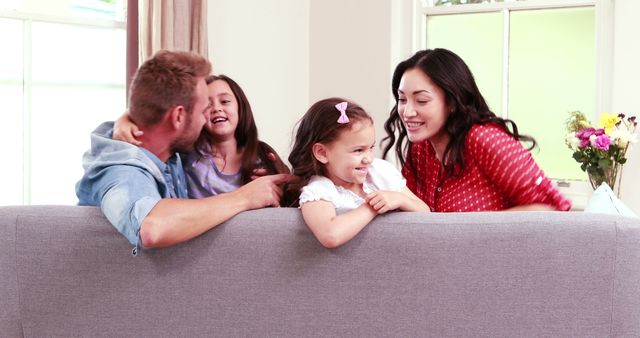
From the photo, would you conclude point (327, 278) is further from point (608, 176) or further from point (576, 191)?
point (576, 191)

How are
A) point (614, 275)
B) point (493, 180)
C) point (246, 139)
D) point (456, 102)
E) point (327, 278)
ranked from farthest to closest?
point (246, 139) < point (456, 102) < point (493, 180) < point (327, 278) < point (614, 275)

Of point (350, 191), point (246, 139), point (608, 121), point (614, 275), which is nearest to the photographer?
point (614, 275)

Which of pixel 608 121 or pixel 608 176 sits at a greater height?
pixel 608 121

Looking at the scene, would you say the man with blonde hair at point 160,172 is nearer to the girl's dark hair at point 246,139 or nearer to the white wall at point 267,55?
the girl's dark hair at point 246,139

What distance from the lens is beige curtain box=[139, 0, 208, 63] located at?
4344 millimetres

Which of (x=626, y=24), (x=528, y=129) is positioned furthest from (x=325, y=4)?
(x=626, y=24)

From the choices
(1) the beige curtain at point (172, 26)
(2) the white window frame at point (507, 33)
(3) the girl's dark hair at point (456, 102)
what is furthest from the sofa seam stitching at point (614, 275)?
(2) the white window frame at point (507, 33)

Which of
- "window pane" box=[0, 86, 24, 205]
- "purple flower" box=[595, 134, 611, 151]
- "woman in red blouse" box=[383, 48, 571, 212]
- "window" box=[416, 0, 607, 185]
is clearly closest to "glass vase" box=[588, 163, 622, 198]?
"purple flower" box=[595, 134, 611, 151]

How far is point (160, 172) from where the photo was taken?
2.36 metres

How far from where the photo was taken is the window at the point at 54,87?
417cm

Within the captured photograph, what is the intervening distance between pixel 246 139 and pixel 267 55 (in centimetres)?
248

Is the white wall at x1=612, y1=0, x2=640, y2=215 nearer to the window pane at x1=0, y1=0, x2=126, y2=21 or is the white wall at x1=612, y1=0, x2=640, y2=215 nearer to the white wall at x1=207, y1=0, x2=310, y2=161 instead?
the white wall at x1=207, y1=0, x2=310, y2=161

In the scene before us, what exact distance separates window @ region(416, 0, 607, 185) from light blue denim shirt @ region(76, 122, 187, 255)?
319 centimetres

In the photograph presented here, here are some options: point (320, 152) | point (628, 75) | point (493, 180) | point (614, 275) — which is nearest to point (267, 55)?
point (628, 75)
